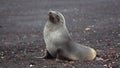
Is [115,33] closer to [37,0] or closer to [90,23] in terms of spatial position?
[90,23]

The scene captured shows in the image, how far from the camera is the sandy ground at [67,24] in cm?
850

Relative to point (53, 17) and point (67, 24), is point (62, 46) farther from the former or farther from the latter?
point (67, 24)

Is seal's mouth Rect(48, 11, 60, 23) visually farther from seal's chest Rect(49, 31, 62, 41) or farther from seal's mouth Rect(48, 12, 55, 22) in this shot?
seal's chest Rect(49, 31, 62, 41)

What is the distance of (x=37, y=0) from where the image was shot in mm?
26781

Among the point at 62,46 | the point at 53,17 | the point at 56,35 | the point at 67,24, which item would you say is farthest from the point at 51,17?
the point at 67,24

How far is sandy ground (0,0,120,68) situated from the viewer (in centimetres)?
850

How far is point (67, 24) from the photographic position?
16328mm

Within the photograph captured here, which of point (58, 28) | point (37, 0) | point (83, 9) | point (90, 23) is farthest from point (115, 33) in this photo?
point (37, 0)

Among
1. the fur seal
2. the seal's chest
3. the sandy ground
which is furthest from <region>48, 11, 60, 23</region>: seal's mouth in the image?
the sandy ground

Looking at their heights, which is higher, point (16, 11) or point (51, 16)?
point (51, 16)

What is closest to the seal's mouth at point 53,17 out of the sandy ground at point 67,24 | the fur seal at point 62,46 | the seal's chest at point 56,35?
the fur seal at point 62,46

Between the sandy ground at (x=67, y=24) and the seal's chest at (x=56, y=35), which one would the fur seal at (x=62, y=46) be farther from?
the sandy ground at (x=67, y=24)

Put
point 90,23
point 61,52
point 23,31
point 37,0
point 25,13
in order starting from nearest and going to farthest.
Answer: point 61,52 → point 23,31 → point 90,23 → point 25,13 → point 37,0

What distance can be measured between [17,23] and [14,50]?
6731 mm
